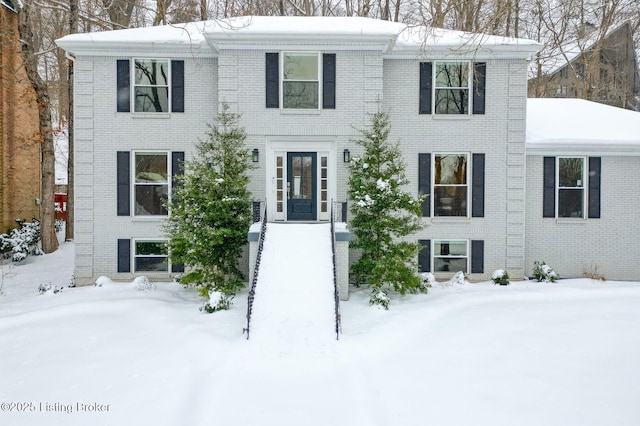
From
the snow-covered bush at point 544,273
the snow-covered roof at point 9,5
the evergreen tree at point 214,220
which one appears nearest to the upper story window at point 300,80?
the evergreen tree at point 214,220

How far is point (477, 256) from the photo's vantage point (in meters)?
12.7

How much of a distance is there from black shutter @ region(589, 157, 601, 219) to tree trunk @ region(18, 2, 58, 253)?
20.0 meters

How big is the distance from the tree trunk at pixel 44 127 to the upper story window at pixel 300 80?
10480 mm

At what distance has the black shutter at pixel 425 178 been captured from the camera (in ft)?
41.8

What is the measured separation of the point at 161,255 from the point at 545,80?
25044 millimetres

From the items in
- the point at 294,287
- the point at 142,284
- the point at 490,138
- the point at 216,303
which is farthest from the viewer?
the point at 490,138

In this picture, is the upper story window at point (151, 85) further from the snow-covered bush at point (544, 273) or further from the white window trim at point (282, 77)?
the snow-covered bush at point (544, 273)

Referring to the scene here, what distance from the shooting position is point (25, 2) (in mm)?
15156

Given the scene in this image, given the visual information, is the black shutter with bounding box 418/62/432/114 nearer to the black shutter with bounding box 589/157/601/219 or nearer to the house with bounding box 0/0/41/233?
the black shutter with bounding box 589/157/601/219

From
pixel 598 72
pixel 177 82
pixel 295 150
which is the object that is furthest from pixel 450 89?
pixel 598 72

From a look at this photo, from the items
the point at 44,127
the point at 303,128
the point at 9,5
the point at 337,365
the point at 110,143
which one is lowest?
the point at 337,365

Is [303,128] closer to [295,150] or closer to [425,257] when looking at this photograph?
[295,150]

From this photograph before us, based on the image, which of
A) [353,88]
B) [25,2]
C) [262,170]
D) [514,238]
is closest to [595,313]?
[514,238]

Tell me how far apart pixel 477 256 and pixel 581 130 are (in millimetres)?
5277
